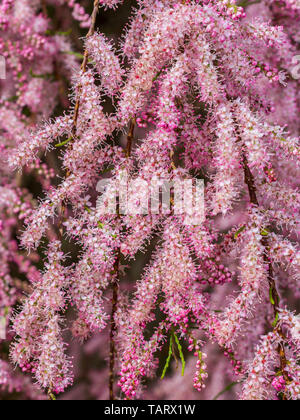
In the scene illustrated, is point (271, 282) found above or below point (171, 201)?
below

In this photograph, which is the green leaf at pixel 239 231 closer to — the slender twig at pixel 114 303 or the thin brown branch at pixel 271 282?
the thin brown branch at pixel 271 282

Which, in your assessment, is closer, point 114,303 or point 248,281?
point 248,281

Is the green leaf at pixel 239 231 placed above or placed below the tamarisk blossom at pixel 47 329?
above

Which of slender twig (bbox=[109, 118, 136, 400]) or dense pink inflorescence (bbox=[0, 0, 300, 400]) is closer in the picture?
dense pink inflorescence (bbox=[0, 0, 300, 400])

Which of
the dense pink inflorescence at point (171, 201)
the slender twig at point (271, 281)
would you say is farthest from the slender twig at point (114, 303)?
the slender twig at point (271, 281)

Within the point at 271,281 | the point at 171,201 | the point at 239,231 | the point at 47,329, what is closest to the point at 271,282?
the point at 271,281

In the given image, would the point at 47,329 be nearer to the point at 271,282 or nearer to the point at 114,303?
Result: the point at 114,303

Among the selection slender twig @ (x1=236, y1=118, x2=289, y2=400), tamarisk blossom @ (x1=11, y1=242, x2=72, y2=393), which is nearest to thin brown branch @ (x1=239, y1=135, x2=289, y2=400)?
slender twig @ (x1=236, y1=118, x2=289, y2=400)

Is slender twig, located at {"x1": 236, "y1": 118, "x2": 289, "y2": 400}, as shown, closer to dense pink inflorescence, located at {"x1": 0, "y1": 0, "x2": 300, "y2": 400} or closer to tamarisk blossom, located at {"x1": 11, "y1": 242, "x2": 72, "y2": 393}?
dense pink inflorescence, located at {"x1": 0, "y1": 0, "x2": 300, "y2": 400}

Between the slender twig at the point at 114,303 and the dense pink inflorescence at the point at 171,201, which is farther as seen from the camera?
the slender twig at the point at 114,303

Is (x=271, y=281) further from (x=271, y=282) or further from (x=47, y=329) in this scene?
(x=47, y=329)

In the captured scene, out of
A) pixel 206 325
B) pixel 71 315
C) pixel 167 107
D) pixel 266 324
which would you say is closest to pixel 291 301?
pixel 266 324
